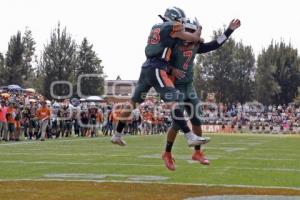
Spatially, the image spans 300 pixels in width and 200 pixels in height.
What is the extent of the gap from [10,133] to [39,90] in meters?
37.9

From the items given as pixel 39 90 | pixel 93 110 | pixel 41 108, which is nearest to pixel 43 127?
pixel 41 108

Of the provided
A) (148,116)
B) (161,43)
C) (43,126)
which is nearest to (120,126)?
(161,43)

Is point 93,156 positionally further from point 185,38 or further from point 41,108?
point 41,108

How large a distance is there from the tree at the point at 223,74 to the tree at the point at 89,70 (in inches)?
438

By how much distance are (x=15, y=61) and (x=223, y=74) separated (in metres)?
22.3

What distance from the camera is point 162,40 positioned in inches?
352

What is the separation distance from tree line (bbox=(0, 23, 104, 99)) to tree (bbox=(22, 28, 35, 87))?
0.54ft

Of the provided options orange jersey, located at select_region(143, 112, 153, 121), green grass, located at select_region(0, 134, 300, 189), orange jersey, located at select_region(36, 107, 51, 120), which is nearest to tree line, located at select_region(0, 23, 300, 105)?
orange jersey, located at select_region(143, 112, 153, 121)

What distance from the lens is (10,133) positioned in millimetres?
25047

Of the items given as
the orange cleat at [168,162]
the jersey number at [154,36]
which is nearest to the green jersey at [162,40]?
the jersey number at [154,36]

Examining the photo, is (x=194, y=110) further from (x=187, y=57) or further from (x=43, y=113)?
(x=43, y=113)

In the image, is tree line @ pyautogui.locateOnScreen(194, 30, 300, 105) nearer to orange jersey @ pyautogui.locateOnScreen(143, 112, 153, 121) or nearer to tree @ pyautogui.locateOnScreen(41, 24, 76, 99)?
tree @ pyautogui.locateOnScreen(41, 24, 76, 99)

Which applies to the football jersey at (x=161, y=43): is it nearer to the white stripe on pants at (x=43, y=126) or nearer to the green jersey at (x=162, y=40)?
the green jersey at (x=162, y=40)

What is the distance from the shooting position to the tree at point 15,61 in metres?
61.6
